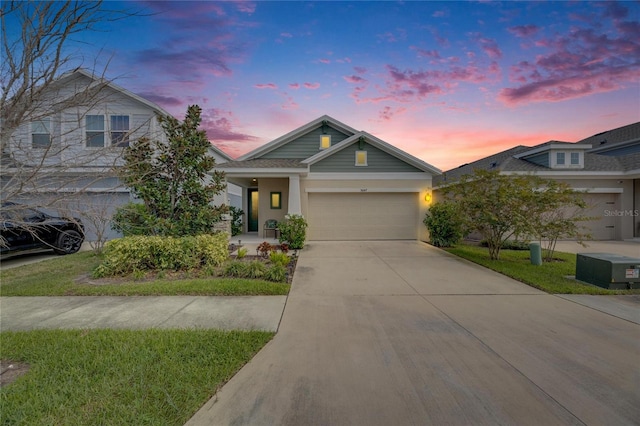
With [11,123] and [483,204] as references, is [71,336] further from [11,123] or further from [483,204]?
[483,204]

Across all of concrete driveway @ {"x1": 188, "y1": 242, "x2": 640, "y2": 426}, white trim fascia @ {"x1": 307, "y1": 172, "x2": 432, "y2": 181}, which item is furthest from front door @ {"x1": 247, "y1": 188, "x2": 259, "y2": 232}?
concrete driveway @ {"x1": 188, "y1": 242, "x2": 640, "y2": 426}

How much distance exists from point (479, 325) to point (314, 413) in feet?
9.67

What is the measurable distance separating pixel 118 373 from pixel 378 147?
38.8 feet

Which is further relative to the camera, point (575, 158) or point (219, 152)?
point (219, 152)

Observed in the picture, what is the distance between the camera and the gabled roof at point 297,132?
44.1 ft

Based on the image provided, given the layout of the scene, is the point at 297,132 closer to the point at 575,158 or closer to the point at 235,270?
the point at 235,270

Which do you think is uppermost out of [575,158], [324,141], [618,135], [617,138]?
[618,135]

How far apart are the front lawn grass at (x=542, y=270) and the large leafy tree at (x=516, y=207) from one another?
2.32ft

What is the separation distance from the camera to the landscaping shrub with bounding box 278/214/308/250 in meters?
10.2

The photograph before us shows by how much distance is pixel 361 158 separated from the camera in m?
12.3

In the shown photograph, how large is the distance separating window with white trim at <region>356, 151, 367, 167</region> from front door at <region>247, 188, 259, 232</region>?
252 inches

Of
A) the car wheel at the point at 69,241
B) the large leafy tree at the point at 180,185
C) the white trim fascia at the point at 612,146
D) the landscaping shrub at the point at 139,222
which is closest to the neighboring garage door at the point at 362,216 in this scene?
the large leafy tree at the point at 180,185

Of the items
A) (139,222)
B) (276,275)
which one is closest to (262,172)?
(139,222)

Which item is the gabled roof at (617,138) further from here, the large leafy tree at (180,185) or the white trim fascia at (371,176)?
the large leafy tree at (180,185)
